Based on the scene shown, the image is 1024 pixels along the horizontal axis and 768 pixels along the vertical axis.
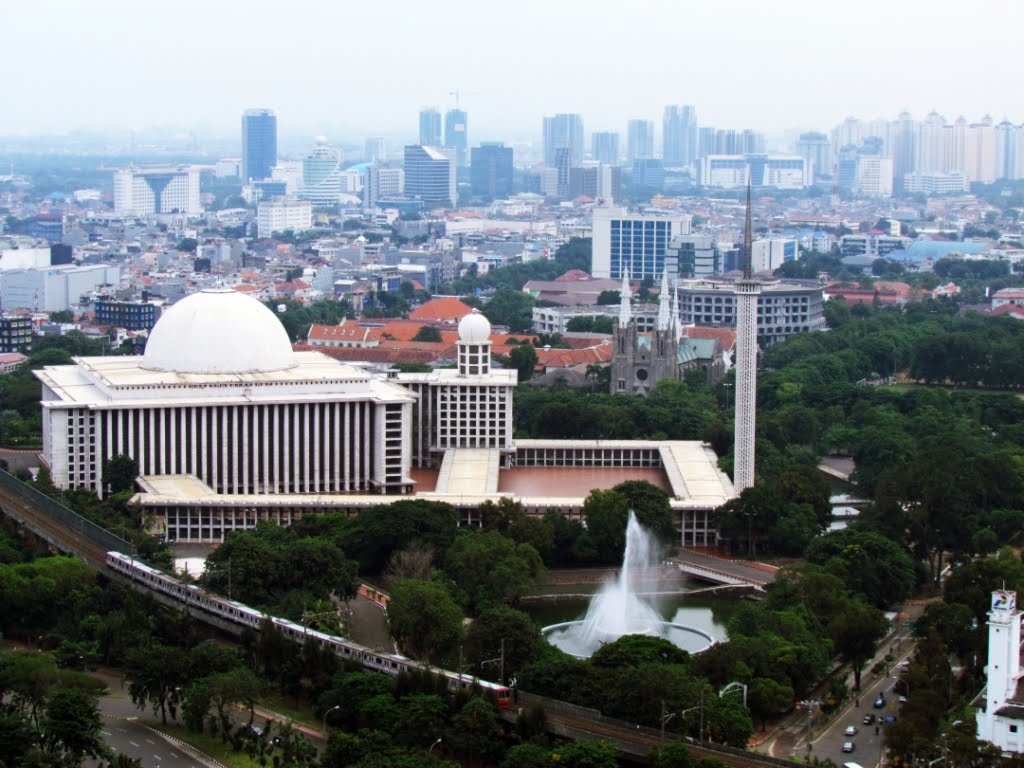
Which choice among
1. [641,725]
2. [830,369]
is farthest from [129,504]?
[830,369]

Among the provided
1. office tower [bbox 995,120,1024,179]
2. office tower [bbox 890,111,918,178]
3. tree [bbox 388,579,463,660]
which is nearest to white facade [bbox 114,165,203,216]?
office tower [bbox 890,111,918,178]

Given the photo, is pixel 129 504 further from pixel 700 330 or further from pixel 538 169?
pixel 538 169

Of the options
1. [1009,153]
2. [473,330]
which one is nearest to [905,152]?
[1009,153]

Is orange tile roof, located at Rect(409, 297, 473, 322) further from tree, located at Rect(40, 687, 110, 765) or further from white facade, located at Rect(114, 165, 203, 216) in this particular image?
white facade, located at Rect(114, 165, 203, 216)

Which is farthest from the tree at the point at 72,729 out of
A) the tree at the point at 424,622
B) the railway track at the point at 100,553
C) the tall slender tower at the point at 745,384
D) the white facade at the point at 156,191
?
the white facade at the point at 156,191

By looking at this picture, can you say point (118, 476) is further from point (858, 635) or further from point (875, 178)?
point (875, 178)

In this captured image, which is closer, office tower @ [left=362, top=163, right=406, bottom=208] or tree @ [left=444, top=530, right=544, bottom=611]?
tree @ [left=444, top=530, right=544, bottom=611]
